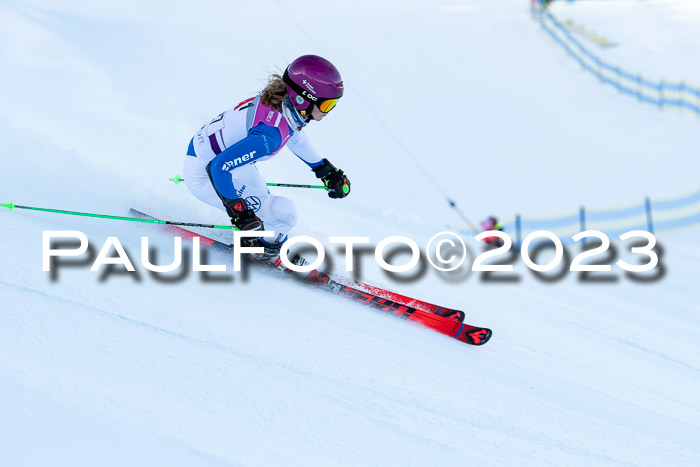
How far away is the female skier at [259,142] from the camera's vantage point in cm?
408

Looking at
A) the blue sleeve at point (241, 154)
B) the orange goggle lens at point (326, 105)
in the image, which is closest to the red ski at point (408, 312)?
the blue sleeve at point (241, 154)

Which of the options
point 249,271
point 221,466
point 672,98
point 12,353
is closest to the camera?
point 221,466

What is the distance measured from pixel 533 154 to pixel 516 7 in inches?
648

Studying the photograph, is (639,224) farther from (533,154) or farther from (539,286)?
(539,286)

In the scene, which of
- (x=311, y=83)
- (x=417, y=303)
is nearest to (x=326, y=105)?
(x=311, y=83)

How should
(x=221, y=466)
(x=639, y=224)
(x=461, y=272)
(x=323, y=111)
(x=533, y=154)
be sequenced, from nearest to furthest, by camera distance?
(x=221, y=466)
(x=323, y=111)
(x=461, y=272)
(x=639, y=224)
(x=533, y=154)

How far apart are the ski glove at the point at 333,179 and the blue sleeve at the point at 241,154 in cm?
78

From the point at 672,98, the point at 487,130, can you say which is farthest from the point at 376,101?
the point at 672,98

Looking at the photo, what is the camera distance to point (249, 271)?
458cm

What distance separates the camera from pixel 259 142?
4.10 meters

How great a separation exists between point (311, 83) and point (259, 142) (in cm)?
49

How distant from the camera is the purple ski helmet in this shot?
4.05 metres

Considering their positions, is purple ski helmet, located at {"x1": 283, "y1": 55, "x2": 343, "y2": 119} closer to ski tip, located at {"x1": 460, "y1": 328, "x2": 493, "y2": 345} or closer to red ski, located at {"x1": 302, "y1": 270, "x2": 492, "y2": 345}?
red ski, located at {"x1": 302, "y1": 270, "x2": 492, "y2": 345}

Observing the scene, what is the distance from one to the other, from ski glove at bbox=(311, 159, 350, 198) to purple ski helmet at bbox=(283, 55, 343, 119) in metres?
0.87
